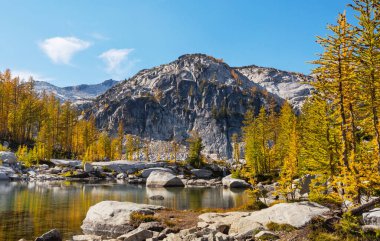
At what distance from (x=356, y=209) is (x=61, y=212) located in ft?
84.4

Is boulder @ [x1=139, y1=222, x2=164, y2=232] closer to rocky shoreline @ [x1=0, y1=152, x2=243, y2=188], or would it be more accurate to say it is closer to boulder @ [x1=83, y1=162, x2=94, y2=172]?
rocky shoreline @ [x1=0, y1=152, x2=243, y2=188]

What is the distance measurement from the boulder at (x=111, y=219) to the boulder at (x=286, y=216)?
8.43m

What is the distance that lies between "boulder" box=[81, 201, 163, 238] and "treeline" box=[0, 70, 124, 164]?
70.3m

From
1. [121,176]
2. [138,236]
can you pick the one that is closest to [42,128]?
[121,176]

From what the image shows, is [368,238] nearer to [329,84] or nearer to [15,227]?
[329,84]

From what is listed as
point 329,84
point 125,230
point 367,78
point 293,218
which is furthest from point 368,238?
point 125,230

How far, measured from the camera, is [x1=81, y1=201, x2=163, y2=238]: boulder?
23.8 meters

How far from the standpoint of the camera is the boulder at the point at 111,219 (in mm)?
23819

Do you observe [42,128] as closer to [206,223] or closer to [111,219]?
[111,219]

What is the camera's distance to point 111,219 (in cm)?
2491

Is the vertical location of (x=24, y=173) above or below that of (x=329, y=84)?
below

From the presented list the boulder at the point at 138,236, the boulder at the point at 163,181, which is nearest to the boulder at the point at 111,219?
the boulder at the point at 138,236

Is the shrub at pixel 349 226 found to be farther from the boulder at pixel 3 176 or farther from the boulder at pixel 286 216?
the boulder at pixel 3 176

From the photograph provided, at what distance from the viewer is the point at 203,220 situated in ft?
77.7
